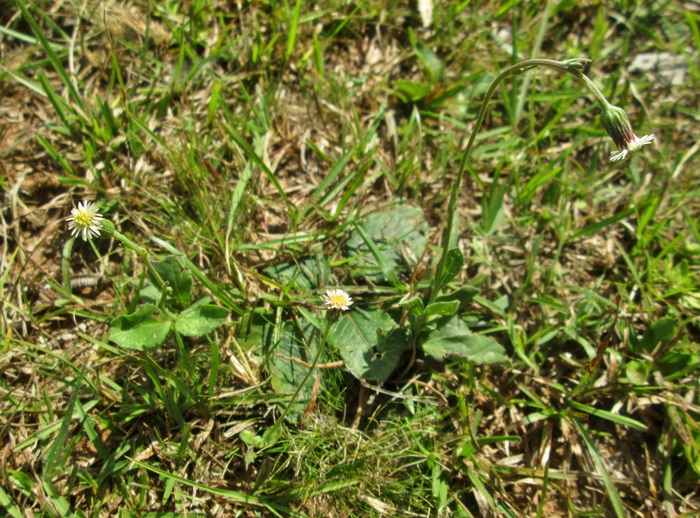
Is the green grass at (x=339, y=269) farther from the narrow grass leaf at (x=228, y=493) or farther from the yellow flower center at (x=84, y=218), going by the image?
the yellow flower center at (x=84, y=218)

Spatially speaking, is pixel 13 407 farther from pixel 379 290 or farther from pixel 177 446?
pixel 379 290

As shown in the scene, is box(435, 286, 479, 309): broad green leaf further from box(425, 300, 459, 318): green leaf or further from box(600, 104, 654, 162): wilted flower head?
box(600, 104, 654, 162): wilted flower head

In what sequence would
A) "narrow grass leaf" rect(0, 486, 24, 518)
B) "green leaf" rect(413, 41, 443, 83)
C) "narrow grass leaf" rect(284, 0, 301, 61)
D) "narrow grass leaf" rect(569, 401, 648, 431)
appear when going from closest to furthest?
"narrow grass leaf" rect(0, 486, 24, 518)
"narrow grass leaf" rect(569, 401, 648, 431)
"narrow grass leaf" rect(284, 0, 301, 61)
"green leaf" rect(413, 41, 443, 83)

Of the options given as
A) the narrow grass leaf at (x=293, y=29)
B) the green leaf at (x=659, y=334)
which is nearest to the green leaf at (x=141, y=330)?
the narrow grass leaf at (x=293, y=29)

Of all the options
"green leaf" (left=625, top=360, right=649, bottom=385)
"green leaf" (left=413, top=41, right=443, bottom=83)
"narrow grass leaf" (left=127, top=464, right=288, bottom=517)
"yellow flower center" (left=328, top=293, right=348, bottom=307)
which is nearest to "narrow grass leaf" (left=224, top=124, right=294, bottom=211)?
"yellow flower center" (left=328, top=293, right=348, bottom=307)

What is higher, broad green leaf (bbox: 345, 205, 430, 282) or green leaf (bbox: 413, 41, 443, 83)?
green leaf (bbox: 413, 41, 443, 83)

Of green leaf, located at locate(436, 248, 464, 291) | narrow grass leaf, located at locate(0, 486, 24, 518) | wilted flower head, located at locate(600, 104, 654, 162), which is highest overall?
wilted flower head, located at locate(600, 104, 654, 162)

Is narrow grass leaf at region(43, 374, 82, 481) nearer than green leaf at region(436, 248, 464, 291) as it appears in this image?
Yes

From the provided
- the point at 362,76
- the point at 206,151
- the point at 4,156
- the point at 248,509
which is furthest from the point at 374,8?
the point at 248,509

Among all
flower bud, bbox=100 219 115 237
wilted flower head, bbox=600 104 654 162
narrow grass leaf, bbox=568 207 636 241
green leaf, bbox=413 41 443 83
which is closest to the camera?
wilted flower head, bbox=600 104 654 162
